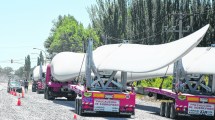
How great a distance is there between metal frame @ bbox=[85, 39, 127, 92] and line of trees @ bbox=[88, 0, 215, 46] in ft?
109

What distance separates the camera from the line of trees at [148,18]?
59.6m

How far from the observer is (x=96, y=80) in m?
23.3

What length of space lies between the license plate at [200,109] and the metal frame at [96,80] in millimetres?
3766

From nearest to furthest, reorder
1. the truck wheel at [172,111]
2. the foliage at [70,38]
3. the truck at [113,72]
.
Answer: the truck at [113,72] < the truck wheel at [172,111] < the foliage at [70,38]

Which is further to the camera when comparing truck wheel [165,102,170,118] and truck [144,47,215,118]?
truck wheel [165,102,170,118]

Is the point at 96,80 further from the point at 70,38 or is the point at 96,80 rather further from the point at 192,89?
the point at 70,38

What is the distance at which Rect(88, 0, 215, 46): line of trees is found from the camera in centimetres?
5959

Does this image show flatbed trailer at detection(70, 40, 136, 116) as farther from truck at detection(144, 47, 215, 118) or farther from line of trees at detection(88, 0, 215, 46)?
line of trees at detection(88, 0, 215, 46)

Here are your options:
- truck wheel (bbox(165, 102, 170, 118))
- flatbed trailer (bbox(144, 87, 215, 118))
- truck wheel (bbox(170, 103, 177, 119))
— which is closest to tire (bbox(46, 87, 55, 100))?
truck wheel (bbox(165, 102, 170, 118))

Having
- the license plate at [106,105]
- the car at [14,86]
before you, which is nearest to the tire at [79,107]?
the license plate at [106,105]

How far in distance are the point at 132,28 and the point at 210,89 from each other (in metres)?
49.7

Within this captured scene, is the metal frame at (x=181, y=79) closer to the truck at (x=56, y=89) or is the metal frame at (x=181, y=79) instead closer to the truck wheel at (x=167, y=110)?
the truck wheel at (x=167, y=110)

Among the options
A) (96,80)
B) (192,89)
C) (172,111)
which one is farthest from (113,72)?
(192,89)

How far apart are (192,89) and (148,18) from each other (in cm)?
4577
